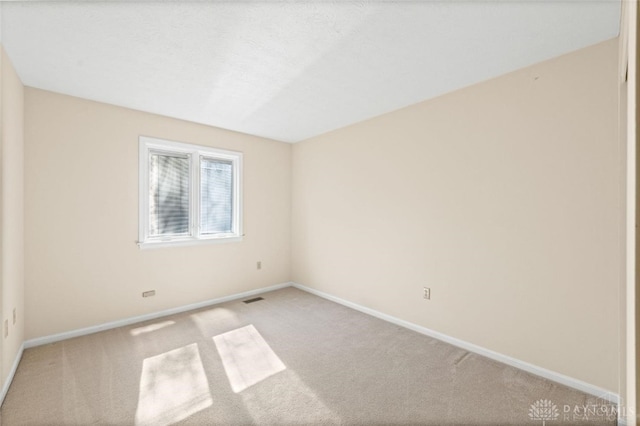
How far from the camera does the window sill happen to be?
3.36m

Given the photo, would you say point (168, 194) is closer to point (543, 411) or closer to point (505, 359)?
point (505, 359)

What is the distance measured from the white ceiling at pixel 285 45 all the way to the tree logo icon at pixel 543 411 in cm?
254

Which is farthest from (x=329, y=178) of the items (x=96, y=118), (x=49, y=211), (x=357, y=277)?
(x=49, y=211)

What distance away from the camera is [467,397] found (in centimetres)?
194

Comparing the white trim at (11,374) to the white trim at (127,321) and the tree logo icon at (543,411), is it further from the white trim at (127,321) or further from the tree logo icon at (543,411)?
the tree logo icon at (543,411)

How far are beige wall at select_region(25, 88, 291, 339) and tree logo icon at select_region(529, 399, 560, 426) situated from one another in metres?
3.61

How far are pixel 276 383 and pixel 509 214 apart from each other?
7.86ft

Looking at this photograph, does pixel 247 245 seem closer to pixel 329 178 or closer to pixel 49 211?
pixel 329 178

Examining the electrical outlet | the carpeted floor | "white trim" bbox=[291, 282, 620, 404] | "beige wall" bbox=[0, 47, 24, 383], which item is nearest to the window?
"beige wall" bbox=[0, 47, 24, 383]

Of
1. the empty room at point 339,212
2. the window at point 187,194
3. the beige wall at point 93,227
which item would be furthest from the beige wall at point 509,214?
the beige wall at point 93,227

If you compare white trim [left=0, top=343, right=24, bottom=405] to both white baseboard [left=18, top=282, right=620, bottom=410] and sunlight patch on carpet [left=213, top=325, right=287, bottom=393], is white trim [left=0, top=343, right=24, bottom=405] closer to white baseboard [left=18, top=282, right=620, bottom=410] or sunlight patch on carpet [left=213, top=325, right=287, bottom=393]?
white baseboard [left=18, top=282, right=620, bottom=410]

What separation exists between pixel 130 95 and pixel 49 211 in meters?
1.43

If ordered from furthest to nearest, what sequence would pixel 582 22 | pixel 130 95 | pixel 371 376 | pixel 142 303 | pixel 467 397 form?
1. pixel 142 303
2. pixel 130 95
3. pixel 371 376
4. pixel 467 397
5. pixel 582 22

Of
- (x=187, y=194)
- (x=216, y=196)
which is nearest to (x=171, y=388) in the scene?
(x=187, y=194)
